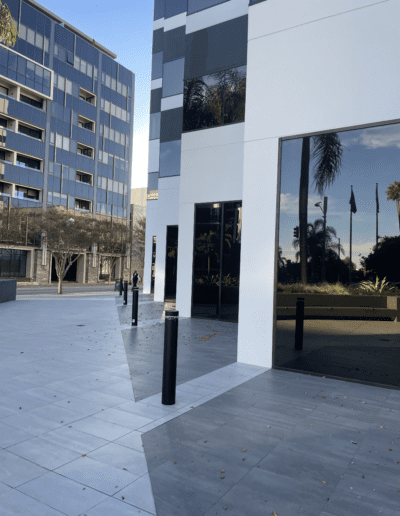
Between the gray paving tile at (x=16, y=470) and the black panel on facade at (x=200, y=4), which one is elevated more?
the black panel on facade at (x=200, y=4)

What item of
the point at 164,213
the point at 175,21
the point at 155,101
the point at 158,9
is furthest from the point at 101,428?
the point at 158,9

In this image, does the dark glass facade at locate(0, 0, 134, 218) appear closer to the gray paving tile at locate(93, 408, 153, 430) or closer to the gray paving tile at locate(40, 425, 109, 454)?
the gray paving tile at locate(93, 408, 153, 430)

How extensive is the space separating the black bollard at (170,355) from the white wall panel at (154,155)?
2314cm

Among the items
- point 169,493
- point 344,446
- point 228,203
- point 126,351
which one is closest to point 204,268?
point 228,203

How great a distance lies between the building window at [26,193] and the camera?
45.7 m

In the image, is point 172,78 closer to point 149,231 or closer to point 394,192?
point 149,231

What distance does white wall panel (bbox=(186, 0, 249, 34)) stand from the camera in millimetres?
14762

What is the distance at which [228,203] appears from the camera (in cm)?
1503

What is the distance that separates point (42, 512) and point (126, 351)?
20.1 ft

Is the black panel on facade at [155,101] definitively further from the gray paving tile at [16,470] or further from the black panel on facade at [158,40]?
the gray paving tile at [16,470]

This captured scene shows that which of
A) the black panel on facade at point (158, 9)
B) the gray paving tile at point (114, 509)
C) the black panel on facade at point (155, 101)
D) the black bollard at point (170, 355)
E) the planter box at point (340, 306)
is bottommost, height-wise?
the gray paving tile at point (114, 509)

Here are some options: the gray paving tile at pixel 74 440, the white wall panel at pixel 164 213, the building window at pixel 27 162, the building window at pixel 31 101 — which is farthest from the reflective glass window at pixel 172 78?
the building window at pixel 31 101

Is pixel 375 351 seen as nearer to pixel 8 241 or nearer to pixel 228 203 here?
pixel 228 203

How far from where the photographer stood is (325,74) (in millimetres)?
7523
